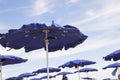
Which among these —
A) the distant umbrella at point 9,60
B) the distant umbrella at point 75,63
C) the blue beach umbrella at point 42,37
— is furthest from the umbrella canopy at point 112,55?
the distant umbrella at point 75,63

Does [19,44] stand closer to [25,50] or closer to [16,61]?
[25,50]

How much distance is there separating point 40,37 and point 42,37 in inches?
2.6

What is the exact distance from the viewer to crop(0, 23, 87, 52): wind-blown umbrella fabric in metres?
9.11

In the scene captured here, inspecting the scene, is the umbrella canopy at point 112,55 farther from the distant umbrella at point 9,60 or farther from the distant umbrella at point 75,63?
the distant umbrella at point 75,63

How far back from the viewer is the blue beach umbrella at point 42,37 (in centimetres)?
912

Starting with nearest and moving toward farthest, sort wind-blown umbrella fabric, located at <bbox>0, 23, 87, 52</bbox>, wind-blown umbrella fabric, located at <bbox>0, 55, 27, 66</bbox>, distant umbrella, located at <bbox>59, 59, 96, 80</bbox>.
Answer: wind-blown umbrella fabric, located at <bbox>0, 23, 87, 52</bbox>, wind-blown umbrella fabric, located at <bbox>0, 55, 27, 66</bbox>, distant umbrella, located at <bbox>59, 59, 96, 80</bbox>

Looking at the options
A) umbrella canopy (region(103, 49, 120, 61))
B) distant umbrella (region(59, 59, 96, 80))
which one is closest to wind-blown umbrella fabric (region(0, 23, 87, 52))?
umbrella canopy (region(103, 49, 120, 61))

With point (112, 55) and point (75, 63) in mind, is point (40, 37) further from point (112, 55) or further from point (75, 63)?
point (75, 63)

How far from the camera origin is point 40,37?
1075cm

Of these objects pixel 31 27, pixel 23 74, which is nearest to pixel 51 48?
pixel 31 27

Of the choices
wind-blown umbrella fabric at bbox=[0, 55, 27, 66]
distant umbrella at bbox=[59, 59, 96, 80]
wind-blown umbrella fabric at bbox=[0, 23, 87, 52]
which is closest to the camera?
wind-blown umbrella fabric at bbox=[0, 23, 87, 52]

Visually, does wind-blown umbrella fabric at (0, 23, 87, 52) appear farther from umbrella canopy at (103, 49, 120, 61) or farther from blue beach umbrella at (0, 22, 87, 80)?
umbrella canopy at (103, 49, 120, 61)

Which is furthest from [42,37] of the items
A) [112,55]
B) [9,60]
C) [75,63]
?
[75,63]

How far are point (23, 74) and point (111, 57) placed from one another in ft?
51.6
